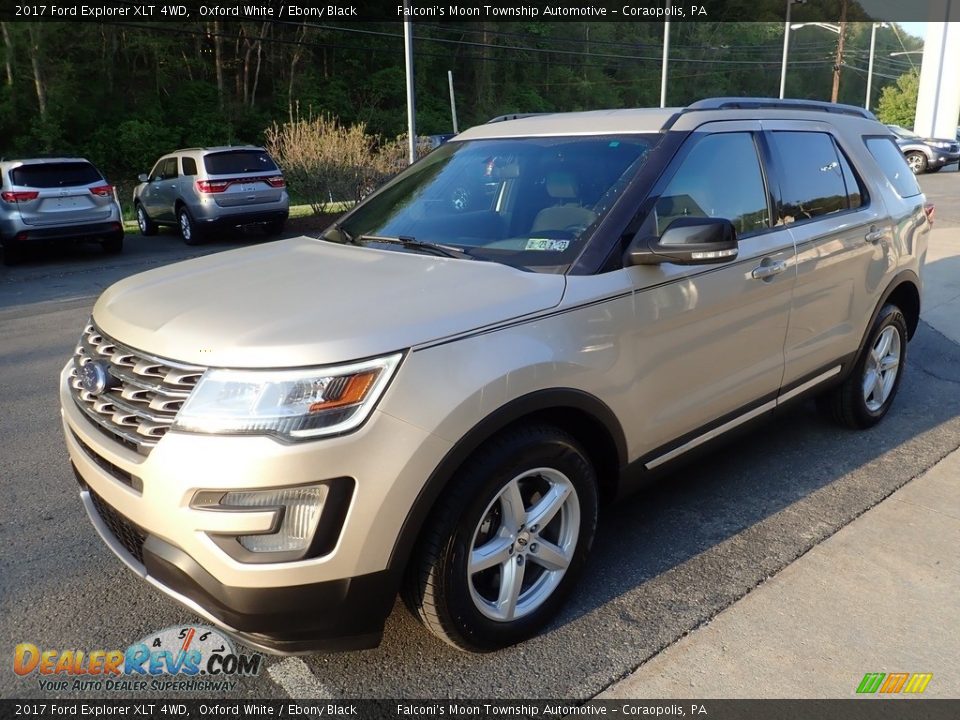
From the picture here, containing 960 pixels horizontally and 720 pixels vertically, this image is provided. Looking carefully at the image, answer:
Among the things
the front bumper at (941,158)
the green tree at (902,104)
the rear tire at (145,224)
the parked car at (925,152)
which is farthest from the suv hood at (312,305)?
the green tree at (902,104)

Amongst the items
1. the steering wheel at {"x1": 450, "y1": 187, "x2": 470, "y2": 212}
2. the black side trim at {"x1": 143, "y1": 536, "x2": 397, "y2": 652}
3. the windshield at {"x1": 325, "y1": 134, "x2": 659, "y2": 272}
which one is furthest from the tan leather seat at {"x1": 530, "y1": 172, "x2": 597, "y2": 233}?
the black side trim at {"x1": 143, "y1": 536, "x2": 397, "y2": 652}

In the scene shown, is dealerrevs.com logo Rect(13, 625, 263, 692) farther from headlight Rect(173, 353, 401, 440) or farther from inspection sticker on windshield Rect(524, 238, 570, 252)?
inspection sticker on windshield Rect(524, 238, 570, 252)

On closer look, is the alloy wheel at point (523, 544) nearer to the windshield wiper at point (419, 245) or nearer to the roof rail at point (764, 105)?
the windshield wiper at point (419, 245)

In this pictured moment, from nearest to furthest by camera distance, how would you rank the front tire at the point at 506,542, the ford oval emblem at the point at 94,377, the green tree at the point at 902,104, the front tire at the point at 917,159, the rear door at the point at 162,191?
1. the front tire at the point at 506,542
2. the ford oval emblem at the point at 94,377
3. the rear door at the point at 162,191
4. the front tire at the point at 917,159
5. the green tree at the point at 902,104

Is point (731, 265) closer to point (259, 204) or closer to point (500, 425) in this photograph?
point (500, 425)

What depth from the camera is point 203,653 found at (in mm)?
2828

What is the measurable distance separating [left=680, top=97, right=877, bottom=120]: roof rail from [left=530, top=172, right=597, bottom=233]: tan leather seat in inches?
26.1

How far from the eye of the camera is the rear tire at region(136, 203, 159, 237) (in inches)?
680

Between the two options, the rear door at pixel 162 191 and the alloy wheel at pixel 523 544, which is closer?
the alloy wheel at pixel 523 544

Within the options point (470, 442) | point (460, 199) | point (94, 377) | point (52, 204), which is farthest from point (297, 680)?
point (52, 204)

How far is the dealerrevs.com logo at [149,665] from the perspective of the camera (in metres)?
2.67

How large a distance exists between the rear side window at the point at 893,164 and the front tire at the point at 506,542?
3036mm

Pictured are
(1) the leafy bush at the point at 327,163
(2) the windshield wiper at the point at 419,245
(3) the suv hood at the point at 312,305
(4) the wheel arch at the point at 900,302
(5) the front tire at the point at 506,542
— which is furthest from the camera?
(1) the leafy bush at the point at 327,163

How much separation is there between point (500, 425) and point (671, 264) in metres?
1.07
